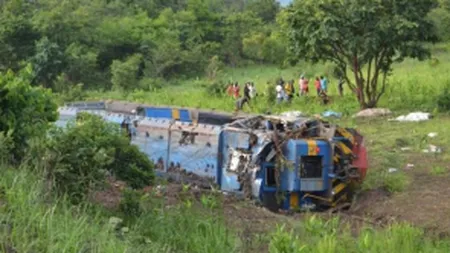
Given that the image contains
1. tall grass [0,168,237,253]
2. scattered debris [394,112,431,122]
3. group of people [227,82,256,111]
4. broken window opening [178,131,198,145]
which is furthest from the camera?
group of people [227,82,256,111]

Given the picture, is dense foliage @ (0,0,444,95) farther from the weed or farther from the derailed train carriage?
the derailed train carriage

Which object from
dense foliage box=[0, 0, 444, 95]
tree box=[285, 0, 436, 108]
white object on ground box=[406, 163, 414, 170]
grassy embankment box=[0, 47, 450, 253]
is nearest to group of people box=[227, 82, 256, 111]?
tree box=[285, 0, 436, 108]

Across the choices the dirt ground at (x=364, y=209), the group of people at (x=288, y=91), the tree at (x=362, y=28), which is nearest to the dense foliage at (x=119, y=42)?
the group of people at (x=288, y=91)

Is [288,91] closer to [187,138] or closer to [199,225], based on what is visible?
[187,138]

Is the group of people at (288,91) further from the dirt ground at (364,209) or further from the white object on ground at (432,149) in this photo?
the dirt ground at (364,209)

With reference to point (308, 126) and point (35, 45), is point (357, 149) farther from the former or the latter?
point (35, 45)

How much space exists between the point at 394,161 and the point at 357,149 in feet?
10.3

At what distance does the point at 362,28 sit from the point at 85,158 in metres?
15.4

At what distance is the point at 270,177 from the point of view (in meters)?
11.3

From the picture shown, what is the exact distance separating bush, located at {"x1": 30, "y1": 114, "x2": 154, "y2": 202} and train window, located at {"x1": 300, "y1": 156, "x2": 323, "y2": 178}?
3.36m

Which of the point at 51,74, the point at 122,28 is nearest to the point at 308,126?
the point at 51,74

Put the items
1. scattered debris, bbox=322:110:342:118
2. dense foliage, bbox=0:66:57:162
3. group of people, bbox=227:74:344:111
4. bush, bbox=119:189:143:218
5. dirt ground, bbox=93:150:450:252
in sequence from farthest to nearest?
group of people, bbox=227:74:344:111 → scattered debris, bbox=322:110:342:118 → dirt ground, bbox=93:150:450:252 → dense foliage, bbox=0:66:57:162 → bush, bbox=119:189:143:218

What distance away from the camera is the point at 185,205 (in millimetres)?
8359

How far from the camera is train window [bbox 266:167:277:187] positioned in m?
11.2
